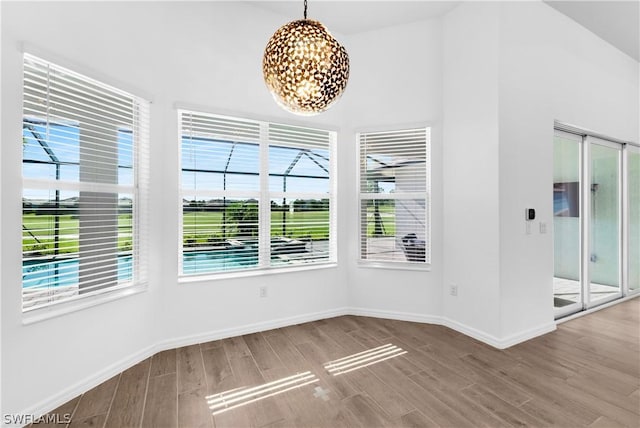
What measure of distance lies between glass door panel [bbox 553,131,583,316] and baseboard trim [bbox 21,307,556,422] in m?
0.63

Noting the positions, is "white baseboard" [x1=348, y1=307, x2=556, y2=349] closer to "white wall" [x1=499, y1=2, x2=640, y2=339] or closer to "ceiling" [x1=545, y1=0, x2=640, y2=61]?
"white wall" [x1=499, y1=2, x2=640, y2=339]

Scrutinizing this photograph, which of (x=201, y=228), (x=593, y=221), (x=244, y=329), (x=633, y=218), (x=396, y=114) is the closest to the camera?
(x=201, y=228)

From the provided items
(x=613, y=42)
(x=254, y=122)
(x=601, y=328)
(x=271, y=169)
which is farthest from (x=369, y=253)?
(x=613, y=42)

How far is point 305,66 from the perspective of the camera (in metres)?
1.42

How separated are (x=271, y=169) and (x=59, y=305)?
2045 mm

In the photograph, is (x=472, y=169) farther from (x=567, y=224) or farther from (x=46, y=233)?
(x=46, y=233)

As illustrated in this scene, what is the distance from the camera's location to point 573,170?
3512 mm

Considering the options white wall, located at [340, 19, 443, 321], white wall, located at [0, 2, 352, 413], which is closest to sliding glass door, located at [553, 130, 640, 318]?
white wall, located at [340, 19, 443, 321]

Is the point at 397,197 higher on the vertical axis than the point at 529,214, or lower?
higher

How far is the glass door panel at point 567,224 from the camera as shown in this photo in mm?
3357

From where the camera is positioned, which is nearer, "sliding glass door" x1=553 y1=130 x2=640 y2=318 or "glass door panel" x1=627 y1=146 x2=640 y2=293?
"sliding glass door" x1=553 y1=130 x2=640 y2=318

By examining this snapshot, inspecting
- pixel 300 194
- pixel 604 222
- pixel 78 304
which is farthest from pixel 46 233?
pixel 604 222

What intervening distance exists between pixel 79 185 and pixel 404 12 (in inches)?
135

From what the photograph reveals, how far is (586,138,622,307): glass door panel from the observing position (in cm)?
374
